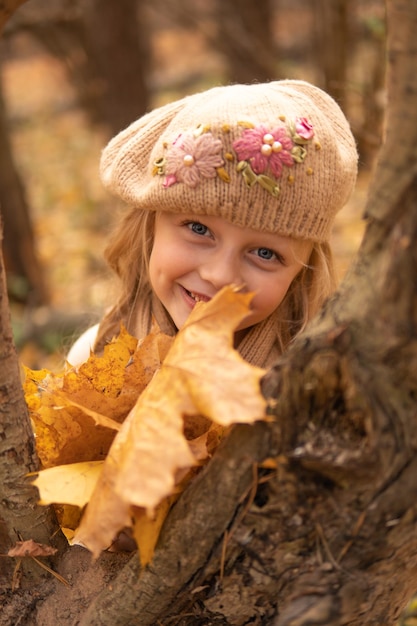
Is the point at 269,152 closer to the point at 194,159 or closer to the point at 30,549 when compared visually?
the point at 194,159

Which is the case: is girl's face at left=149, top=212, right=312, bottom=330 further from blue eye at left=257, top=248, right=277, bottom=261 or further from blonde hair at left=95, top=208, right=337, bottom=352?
blonde hair at left=95, top=208, right=337, bottom=352

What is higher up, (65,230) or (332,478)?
(332,478)

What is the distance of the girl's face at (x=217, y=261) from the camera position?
1.62 meters

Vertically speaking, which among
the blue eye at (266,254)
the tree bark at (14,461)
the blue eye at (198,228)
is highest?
the blue eye at (198,228)

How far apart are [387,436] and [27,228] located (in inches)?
173

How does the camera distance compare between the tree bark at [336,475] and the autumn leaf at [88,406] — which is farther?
the autumn leaf at [88,406]

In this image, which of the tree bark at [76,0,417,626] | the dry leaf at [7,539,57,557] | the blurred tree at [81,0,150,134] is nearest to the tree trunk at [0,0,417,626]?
the tree bark at [76,0,417,626]

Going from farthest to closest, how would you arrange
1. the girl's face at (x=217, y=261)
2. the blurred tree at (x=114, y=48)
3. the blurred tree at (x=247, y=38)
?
the blurred tree at (x=247, y=38)
the blurred tree at (x=114, y=48)
the girl's face at (x=217, y=261)

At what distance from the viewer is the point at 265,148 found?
1504 mm

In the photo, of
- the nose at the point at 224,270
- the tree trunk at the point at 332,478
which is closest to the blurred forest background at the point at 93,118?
the nose at the point at 224,270

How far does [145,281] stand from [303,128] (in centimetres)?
73

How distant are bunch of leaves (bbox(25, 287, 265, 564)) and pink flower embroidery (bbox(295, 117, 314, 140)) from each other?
568 mm

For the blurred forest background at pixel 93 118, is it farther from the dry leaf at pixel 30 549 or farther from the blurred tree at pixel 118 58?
the dry leaf at pixel 30 549

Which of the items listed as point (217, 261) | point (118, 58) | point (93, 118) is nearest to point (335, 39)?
point (118, 58)
